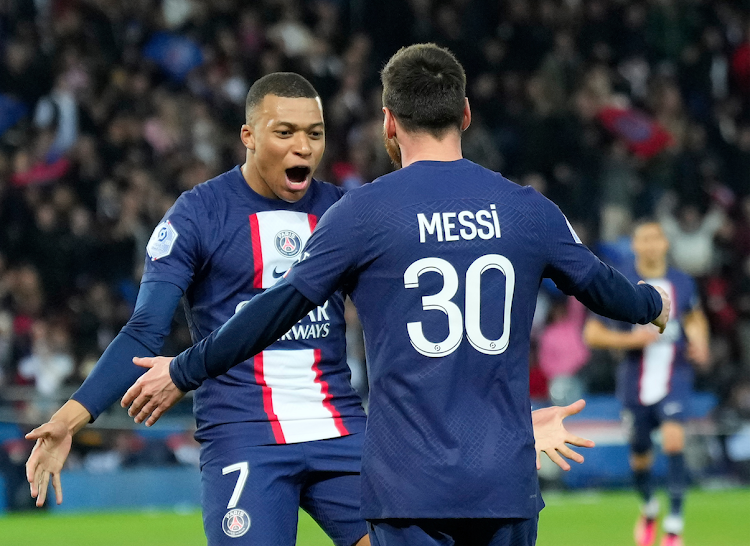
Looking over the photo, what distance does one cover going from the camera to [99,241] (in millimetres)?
13359

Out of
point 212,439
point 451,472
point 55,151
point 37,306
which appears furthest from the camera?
point 55,151

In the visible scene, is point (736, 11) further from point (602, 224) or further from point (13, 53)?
point (13, 53)

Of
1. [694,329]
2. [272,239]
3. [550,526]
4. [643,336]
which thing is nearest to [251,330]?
[272,239]

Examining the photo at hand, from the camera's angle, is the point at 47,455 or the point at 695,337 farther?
the point at 695,337

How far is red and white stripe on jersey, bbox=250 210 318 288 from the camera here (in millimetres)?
4598

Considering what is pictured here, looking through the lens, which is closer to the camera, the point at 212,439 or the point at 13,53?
the point at 212,439

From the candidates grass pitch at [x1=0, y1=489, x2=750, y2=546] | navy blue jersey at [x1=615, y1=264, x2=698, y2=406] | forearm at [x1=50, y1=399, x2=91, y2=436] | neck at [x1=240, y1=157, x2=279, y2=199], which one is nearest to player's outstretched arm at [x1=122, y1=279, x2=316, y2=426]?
forearm at [x1=50, y1=399, x2=91, y2=436]

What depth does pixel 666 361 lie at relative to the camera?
10.2m

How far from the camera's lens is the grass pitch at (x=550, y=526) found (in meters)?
9.91

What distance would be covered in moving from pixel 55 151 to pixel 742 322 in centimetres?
808

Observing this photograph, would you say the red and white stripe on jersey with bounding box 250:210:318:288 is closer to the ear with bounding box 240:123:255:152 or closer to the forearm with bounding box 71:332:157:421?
the ear with bounding box 240:123:255:152

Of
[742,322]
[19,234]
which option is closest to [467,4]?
[742,322]

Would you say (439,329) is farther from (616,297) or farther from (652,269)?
(652,269)

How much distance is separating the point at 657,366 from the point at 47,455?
7104 mm
